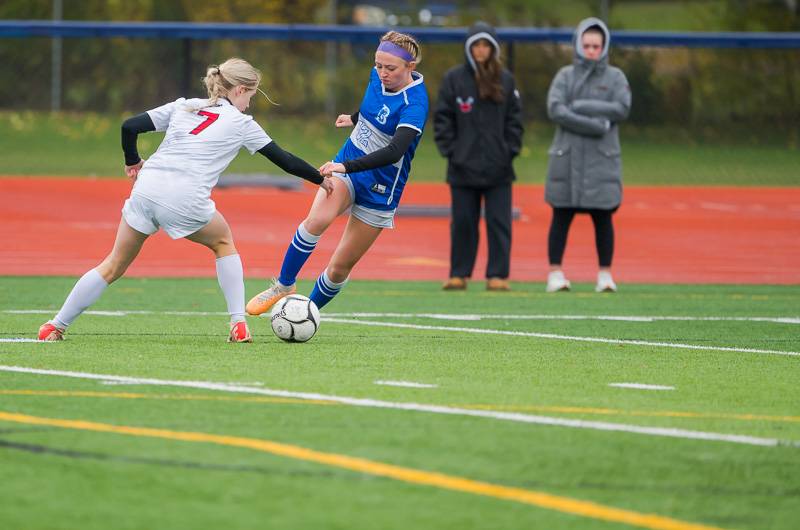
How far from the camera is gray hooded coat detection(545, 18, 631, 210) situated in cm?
1445

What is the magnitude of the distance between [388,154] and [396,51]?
680 mm

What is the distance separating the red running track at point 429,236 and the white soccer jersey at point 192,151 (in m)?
6.38

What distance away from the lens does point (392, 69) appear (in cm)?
999

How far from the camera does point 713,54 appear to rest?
89.7 feet

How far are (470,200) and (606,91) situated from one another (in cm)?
155

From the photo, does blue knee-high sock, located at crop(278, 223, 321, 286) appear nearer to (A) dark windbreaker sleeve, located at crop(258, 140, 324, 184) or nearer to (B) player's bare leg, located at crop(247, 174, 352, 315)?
(B) player's bare leg, located at crop(247, 174, 352, 315)

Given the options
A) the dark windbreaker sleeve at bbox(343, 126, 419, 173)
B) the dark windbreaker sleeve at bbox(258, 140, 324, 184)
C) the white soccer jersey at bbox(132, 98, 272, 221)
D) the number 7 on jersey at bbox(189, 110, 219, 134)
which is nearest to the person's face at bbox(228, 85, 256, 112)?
the white soccer jersey at bbox(132, 98, 272, 221)

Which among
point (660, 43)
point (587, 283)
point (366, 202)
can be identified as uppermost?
point (660, 43)

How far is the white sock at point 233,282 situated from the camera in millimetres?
9258

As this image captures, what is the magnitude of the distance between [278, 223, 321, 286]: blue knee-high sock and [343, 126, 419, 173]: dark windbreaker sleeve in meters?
0.67

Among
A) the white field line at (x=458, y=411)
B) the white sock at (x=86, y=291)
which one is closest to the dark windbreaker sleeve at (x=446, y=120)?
the white sock at (x=86, y=291)

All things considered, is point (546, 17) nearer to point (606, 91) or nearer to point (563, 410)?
point (606, 91)

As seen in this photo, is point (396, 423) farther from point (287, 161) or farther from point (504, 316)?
point (504, 316)

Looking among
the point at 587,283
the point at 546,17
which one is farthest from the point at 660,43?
the point at 546,17
